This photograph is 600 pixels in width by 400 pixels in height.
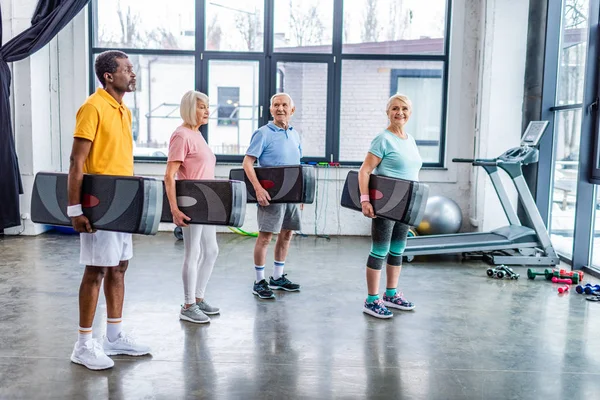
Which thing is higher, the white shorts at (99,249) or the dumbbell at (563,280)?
the white shorts at (99,249)

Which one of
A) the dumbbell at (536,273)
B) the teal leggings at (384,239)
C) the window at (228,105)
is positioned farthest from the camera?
the window at (228,105)

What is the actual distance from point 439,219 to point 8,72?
15.2 feet

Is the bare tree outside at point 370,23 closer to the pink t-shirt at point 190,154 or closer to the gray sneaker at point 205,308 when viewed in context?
the pink t-shirt at point 190,154

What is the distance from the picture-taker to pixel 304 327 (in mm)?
3602

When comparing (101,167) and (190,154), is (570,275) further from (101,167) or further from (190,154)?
(101,167)

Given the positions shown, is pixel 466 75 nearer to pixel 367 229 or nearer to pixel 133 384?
pixel 367 229

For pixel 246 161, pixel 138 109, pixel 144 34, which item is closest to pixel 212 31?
pixel 144 34

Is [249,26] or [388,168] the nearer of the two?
[388,168]

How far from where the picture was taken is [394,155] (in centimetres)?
358

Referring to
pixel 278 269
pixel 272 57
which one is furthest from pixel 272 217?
pixel 272 57

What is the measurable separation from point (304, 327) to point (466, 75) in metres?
4.33

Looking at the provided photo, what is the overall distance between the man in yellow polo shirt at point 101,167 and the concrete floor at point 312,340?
192mm

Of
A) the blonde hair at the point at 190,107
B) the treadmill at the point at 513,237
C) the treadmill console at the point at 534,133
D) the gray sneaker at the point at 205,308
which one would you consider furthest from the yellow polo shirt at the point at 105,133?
the treadmill console at the point at 534,133

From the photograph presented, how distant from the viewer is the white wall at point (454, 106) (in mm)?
6289
